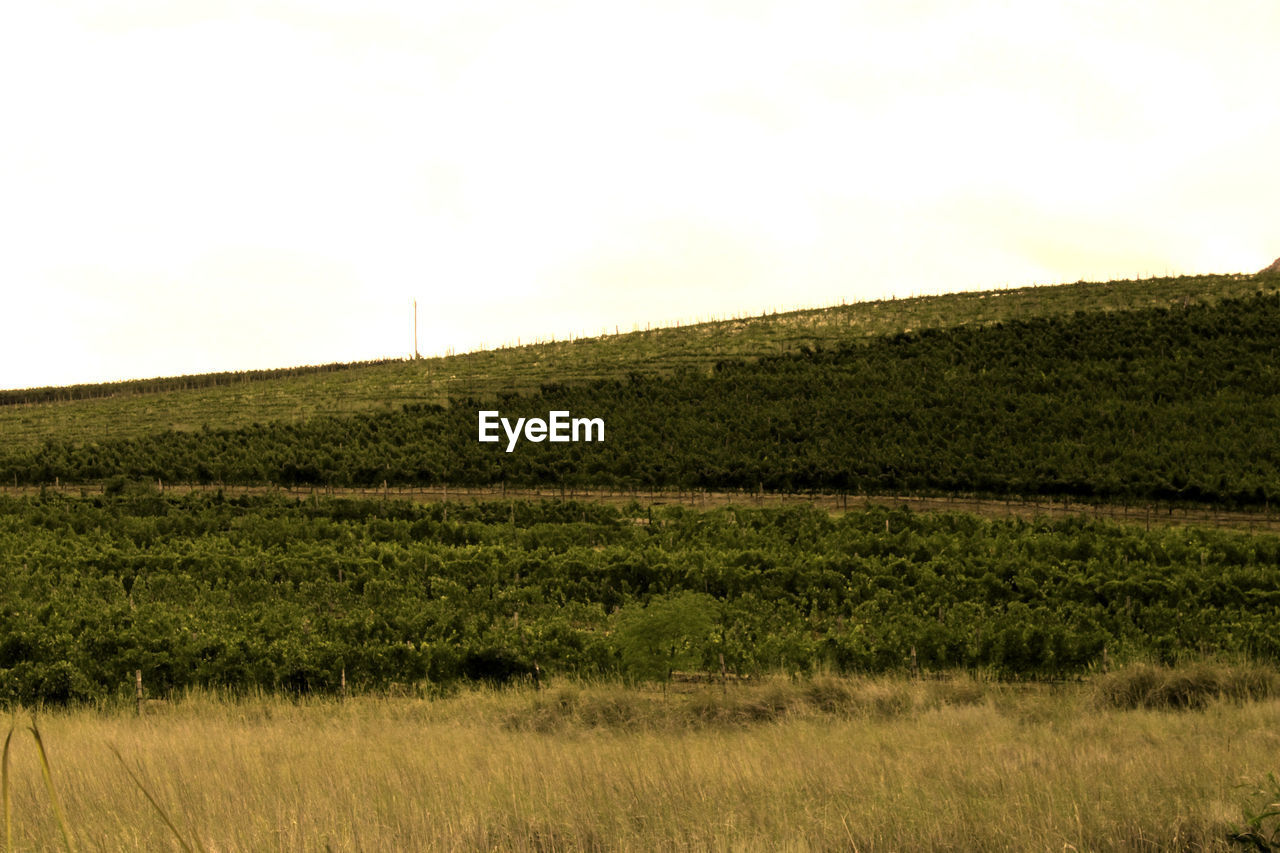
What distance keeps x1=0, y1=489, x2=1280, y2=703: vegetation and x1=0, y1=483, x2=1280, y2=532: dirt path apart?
5.53 metres

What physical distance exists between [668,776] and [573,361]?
70.8 meters

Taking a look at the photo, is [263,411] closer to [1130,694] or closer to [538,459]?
[538,459]

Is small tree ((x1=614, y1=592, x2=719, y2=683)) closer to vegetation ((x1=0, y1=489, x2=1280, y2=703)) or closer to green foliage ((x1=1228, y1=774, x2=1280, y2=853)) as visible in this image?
vegetation ((x1=0, y1=489, x2=1280, y2=703))

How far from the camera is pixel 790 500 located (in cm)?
4500

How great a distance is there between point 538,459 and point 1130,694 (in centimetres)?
4022

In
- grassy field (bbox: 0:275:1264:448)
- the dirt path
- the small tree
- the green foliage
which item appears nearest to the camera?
the green foliage

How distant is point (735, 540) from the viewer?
31219 millimetres

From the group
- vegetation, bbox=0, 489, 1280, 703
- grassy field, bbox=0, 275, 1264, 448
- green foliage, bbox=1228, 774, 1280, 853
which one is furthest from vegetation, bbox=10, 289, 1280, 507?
green foliage, bbox=1228, 774, 1280, 853

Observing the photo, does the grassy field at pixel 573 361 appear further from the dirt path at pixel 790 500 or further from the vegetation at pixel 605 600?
the vegetation at pixel 605 600

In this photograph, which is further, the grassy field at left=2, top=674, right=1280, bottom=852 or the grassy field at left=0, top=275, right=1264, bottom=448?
the grassy field at left=0, top=275, right=1264, bottom=448

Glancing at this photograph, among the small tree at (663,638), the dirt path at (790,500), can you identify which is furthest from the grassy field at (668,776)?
the dirt path at (790,500)

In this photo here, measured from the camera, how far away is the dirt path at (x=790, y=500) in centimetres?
3909

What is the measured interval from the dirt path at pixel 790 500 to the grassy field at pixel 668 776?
28299 millimetres

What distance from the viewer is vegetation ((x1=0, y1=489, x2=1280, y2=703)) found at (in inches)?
669
